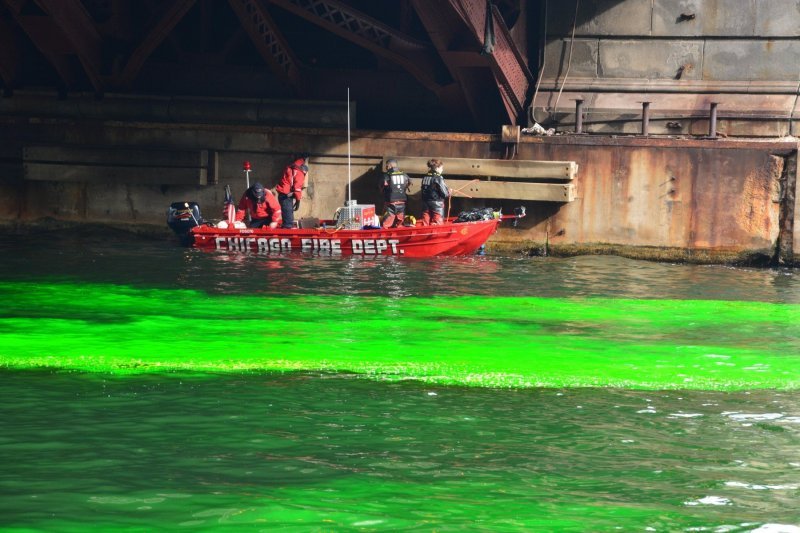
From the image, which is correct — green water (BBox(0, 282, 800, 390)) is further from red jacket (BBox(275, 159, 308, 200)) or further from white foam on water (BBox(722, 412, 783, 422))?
red jacket (BBox(275, 159, 308, 200))

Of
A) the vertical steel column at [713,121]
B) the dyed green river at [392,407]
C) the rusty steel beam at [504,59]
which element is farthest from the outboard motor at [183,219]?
the vertical steel column at [713,121]

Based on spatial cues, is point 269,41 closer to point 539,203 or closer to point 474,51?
point 474,51

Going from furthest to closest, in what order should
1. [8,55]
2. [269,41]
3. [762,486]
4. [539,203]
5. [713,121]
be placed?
[8,55]
[269,41]
[539,203]
[713,121]
[762,486]

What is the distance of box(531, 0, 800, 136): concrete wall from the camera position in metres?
21.5

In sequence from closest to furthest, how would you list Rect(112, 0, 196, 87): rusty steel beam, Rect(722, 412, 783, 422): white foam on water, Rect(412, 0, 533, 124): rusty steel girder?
Rect(722, 412, 783, 422): white foam on water
Rect(412, 0, 533, 124): rusty steel girder
Rect(112, 0, 196, 87): rusty steel beam

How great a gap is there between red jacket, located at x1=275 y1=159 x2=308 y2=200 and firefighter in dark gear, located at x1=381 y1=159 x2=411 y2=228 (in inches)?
62.8

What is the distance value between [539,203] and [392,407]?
12.9 meters

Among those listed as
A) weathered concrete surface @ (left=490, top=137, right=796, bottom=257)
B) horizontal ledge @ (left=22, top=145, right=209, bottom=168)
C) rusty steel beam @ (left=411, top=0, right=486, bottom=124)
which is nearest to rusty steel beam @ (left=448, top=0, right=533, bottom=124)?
rusty steel beam @ (left=411, top=0, right=486, bottom=124)

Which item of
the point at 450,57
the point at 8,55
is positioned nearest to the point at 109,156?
the point at 8,55

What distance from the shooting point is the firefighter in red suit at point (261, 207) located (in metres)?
21.9

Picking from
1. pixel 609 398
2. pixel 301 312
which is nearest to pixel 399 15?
pixel 301 312

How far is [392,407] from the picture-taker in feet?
31.2

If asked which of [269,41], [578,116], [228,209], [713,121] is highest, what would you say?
[269,41]

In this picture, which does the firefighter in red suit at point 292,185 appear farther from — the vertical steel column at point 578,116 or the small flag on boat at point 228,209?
the vertical steel column at point 578,116
